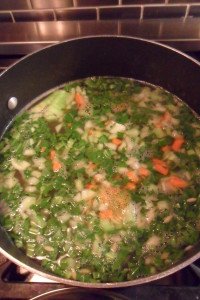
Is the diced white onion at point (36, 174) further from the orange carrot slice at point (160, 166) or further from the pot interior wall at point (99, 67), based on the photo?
the orange carrot slice at point (160, 166)

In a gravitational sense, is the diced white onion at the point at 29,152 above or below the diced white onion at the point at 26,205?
above

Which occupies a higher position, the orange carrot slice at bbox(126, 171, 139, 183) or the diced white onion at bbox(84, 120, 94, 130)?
the diced white onion at bbox(84, 120, 94, 130)

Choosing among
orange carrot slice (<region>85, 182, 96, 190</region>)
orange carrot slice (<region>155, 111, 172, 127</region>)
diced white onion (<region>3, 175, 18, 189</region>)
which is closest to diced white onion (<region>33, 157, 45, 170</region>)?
diced white onion (<region>3, 175, 18, 189</region>)

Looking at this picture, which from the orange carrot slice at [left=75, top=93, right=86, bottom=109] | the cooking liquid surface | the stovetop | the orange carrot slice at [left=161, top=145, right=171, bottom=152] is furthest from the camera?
the orange carrot slice at [left=75, top=93, right=86, bottom=109]

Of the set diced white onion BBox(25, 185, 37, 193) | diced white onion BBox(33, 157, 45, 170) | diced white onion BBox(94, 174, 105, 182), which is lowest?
diced white onion BBox(25, 185, 37, 193)

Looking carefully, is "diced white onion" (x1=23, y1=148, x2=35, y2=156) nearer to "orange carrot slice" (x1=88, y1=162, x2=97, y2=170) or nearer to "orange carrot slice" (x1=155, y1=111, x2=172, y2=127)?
"orange carrot slice" (x1=88, y1=162, x2=97, y2=170)

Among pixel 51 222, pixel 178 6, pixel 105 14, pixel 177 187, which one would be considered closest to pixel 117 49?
pixel 105 14

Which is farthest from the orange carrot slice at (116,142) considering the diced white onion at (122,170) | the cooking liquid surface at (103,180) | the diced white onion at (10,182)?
the diced white onion at (10,182)
